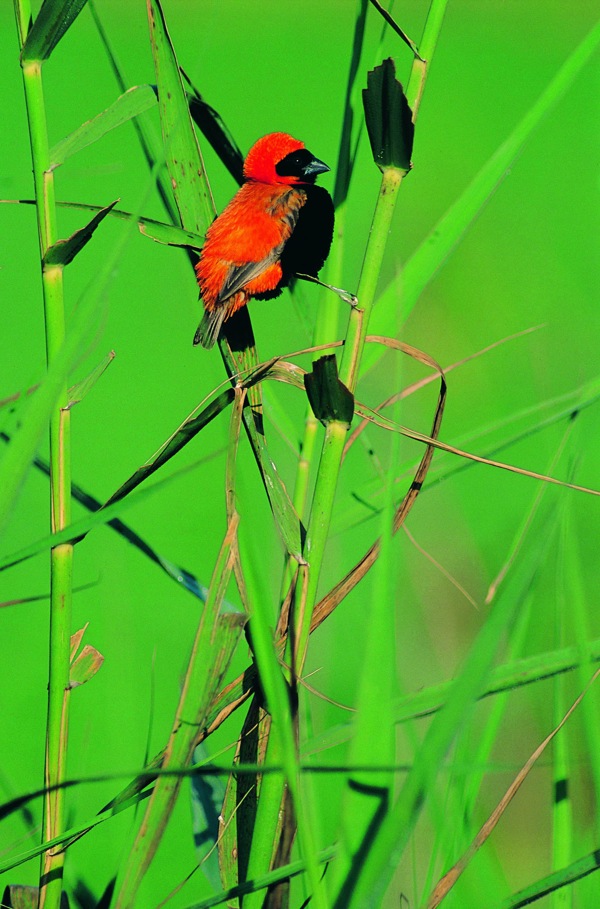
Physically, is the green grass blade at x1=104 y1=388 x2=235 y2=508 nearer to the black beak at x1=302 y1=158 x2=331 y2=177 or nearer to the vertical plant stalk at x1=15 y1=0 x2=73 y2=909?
the vertical plant stalk at x1=15 y1=0 x2=73 y2=909

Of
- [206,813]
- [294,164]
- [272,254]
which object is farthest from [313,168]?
[206,813]

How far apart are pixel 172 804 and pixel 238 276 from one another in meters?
0.40

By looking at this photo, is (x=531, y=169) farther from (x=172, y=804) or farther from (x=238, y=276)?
(x=172, y=804)

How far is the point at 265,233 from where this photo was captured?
62 cm

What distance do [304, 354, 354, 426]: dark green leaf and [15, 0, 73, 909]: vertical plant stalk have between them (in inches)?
4.9

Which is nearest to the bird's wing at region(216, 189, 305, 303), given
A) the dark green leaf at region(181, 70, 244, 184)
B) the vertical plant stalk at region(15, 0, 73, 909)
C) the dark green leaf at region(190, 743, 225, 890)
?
the dark green leaf at region(181, 70, 244, 184)

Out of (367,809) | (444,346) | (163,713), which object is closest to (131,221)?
(367,809)

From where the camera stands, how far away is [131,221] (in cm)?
29

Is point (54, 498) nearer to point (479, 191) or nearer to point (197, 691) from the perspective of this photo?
point (197, 691)

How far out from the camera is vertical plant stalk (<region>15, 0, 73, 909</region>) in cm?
35

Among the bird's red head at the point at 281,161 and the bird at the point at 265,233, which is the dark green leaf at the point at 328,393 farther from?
the bird's red head at the point at 281,161

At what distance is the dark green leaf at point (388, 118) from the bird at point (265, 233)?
17cm

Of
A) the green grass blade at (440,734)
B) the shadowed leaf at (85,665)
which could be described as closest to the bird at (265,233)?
the shadowed leaf at (85,665)

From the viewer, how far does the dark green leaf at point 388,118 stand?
0.31 meters
